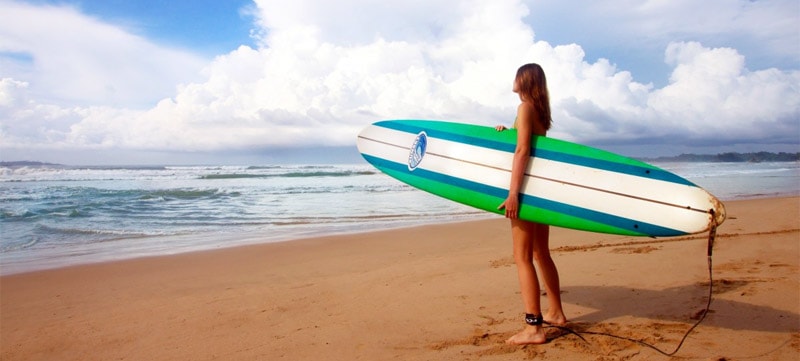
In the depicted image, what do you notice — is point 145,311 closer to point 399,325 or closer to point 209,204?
point 399,325

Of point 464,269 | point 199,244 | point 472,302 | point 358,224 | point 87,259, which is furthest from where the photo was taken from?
point 358,224

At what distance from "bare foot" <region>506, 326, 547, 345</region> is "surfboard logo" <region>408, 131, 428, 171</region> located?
1572mm

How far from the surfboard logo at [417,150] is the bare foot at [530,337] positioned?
157 cm

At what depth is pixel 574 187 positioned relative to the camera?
288 centimetres

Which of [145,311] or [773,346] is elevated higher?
[773,346]

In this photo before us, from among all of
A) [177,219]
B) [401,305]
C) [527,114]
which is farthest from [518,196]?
[177,219]

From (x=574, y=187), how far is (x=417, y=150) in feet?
4.14

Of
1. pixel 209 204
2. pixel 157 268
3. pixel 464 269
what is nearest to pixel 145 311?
pixel 157 268

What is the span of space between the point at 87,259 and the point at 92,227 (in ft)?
9.52

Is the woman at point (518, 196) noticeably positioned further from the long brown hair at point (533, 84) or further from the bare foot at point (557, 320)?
the bare foot at point (557, 320)

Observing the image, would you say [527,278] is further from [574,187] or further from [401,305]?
[401,305]

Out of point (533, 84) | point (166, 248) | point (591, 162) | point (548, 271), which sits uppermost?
point (533, 84)

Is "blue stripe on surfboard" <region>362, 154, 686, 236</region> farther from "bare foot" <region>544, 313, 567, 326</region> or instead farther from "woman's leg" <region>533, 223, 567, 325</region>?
"bare foot" <region>544, 313, 567, 326</region>

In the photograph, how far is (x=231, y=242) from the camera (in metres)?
6.73
